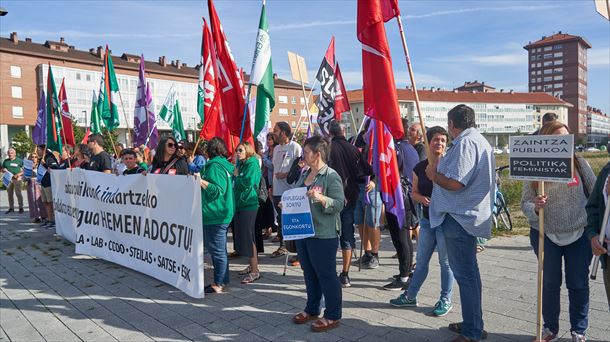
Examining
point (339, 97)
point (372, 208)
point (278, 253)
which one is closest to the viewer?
point (372, 208)

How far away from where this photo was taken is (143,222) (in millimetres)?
6203

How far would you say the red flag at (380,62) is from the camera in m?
4.44

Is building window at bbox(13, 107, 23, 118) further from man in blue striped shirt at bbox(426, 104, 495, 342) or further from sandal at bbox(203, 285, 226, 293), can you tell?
man in blue striped shirt at bbox(426, 104, 495, 342)

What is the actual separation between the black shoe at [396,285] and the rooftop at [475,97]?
364 ft

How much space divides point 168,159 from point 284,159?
1.72 metres


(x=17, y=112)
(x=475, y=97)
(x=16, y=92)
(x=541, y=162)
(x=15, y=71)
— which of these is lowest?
(x=541, y=162)

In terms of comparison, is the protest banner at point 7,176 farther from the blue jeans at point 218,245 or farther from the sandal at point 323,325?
the sandal at point 323,325

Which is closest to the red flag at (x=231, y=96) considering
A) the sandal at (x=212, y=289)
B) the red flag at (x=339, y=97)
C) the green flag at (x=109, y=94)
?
the sandal at (x=212, y=289)

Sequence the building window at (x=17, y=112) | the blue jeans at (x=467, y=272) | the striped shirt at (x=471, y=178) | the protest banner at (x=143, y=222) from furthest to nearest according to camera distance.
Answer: the building window at (x=17, y=112)
the protest banner at (x=143, y=222)
the blue jeans at (x=467, y=272)
the striped shirt at (x=471, y=178)

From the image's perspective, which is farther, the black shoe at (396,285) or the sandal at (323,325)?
the black shoe at (396,285)

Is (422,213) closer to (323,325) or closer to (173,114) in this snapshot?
(323,325)

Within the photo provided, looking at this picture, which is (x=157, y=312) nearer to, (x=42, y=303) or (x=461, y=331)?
(x=42, y=303)

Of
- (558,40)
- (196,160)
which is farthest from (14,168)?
(558,40)

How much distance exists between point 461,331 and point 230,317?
7.50ft
